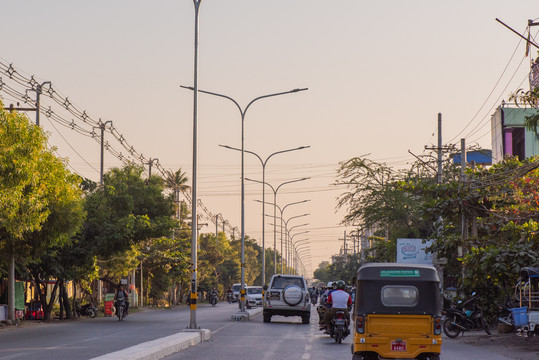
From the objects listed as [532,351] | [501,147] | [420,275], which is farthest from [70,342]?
[501,147]

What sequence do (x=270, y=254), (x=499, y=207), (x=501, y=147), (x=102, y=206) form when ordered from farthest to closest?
(x=270, y=254)
(x=501, y=147)
(x=102, y=206)
(x=499, y=207)

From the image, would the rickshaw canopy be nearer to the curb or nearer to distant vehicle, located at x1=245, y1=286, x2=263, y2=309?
the curb

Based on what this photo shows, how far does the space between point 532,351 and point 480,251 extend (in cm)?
507

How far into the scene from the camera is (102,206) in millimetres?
40094

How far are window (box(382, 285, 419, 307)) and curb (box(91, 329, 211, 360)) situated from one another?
4691 millimetres

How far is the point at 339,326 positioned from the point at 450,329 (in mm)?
5881

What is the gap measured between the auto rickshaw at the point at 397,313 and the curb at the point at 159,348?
13.2 feet

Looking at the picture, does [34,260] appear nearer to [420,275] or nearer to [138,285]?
[420,275]

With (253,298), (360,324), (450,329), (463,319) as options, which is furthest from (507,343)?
(253,298)

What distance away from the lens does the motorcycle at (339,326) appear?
2291cm

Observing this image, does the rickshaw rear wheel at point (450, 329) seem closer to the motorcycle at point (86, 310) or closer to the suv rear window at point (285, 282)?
the suv rear window at point (285, 282)

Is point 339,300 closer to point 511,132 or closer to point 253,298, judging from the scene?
point 511,132

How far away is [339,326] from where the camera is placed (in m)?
22.9

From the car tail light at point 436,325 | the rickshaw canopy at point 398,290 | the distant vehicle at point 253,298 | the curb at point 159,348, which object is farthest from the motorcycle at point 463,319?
the distant vehicle at point 253,298
